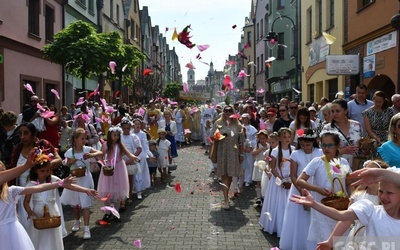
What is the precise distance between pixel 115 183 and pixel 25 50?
10.8 meters

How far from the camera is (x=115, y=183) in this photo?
7.73 metres

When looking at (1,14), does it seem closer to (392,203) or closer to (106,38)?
(106,38)

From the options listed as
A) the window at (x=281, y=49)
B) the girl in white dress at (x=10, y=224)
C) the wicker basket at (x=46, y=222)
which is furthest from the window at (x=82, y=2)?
the girl in white dress at (x=10, y=224)

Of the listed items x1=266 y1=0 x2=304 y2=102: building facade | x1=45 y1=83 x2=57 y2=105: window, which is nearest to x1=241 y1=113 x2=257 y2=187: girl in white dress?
x1=45 y1=83 x2=57 y2=105: window

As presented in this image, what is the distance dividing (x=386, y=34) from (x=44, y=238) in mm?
10862

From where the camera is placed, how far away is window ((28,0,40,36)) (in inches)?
689

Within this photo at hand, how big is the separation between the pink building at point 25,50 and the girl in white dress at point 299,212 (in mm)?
11373

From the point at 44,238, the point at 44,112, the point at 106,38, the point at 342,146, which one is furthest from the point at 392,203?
the point at 106,38

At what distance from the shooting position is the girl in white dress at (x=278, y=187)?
6.55 m

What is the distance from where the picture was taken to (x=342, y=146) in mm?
5867

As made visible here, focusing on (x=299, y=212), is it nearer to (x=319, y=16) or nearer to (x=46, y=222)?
(x=46, y=222)

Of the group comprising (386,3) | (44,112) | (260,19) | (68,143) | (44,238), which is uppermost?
(260,19)

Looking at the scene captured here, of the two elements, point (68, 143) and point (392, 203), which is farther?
point (68, 143)

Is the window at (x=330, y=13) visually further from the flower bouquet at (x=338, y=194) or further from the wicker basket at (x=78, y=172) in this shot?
the flower bouquet at (x=338, y=194)
